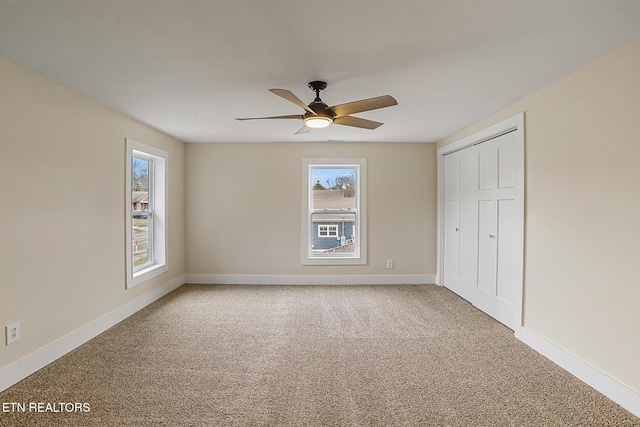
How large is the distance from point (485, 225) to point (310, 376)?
272 centimetres

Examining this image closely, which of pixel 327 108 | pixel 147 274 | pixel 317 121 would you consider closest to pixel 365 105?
pixel 327 108

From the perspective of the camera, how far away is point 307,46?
2027 mm

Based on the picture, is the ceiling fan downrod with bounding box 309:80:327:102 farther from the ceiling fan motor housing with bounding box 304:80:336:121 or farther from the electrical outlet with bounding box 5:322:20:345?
the electrical outlet with bounding box 5:322:20:345

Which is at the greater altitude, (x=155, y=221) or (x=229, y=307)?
(x=155, y=221)

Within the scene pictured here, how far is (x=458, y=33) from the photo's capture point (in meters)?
1.87

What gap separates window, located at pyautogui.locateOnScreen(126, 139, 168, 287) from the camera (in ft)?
13.6

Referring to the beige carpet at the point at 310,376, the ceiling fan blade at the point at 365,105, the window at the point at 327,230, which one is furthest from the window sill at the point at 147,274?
the ceiling fan blade at the point at 365,105

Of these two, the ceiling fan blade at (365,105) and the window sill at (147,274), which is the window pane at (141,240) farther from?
the ceiling fan blade at (365,105)

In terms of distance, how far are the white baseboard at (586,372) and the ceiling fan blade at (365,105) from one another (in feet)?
7.62

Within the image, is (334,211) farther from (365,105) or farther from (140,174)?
(365,105)

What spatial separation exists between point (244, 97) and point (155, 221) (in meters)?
2.54

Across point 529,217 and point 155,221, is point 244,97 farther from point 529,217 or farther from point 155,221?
point 529,217

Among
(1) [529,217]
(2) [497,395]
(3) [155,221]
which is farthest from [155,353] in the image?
(1) [529,217]

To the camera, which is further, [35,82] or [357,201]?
[357,201]
